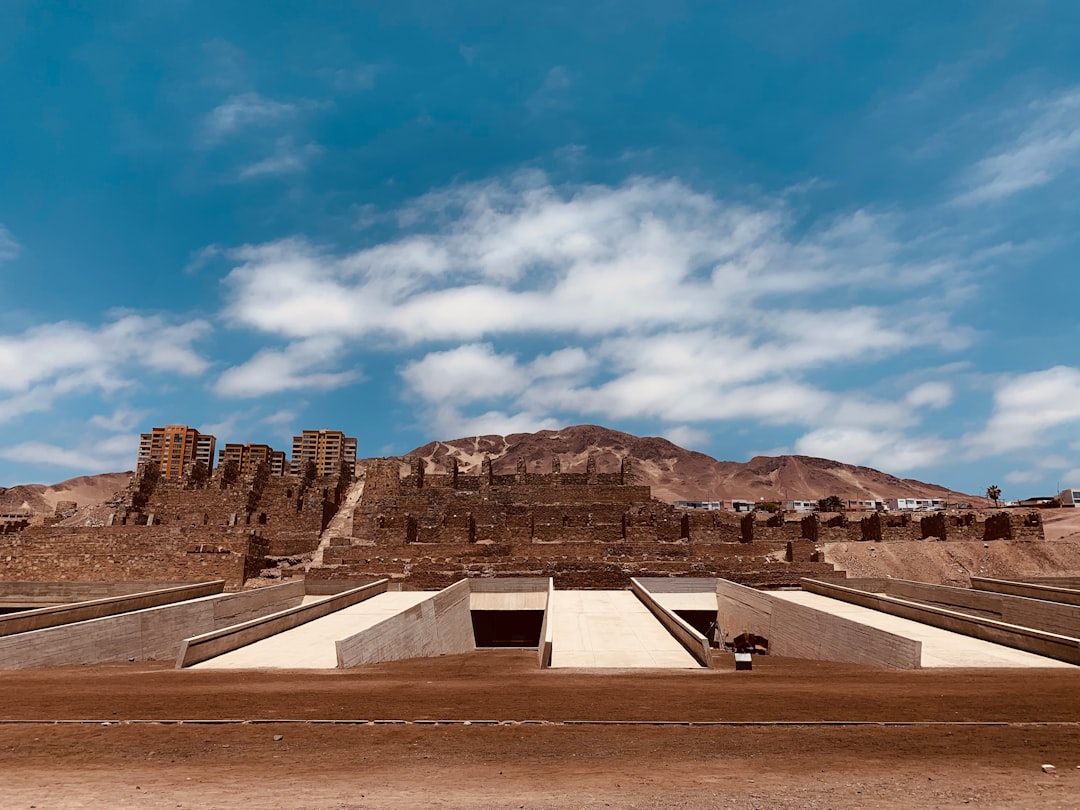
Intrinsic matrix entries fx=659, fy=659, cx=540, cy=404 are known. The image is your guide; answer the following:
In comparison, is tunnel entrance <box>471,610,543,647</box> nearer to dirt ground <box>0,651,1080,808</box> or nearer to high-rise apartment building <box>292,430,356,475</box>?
dirt ground <box>0,651,1080,808</box>

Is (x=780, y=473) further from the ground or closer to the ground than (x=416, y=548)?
further from the ground

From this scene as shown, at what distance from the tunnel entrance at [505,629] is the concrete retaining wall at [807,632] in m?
8.38

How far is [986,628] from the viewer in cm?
1577

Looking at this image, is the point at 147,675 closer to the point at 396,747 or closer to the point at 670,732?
the point at 396,747

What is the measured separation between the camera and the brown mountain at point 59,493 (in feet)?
462

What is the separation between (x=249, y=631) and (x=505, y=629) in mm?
15030

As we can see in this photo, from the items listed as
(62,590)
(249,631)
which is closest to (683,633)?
(249,631)

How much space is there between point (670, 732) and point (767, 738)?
3.70 ft

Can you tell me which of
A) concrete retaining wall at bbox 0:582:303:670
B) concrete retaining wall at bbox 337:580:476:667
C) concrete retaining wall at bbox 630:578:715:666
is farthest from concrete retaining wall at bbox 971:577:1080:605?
concrete retaining wall at bbox 0:582:303:670

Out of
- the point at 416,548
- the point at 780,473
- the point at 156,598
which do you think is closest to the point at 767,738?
the point at 156,598

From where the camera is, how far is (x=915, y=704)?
31.0 feet

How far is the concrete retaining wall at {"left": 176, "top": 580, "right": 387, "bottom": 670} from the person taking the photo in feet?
46.2

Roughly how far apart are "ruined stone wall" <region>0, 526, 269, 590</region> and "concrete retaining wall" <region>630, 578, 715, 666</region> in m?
17.6

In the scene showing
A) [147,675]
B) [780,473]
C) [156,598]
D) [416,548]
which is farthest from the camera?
[780,473]
